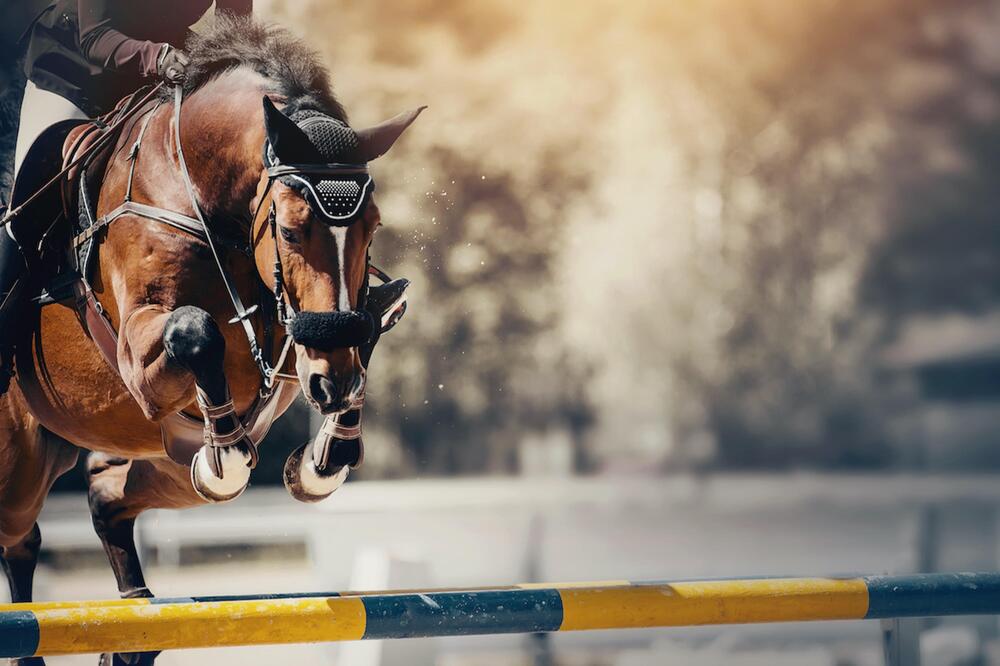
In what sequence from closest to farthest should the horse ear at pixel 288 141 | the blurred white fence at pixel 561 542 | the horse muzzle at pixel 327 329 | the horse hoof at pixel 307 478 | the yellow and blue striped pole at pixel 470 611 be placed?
the yellow and blue striped pole at pixel 470 611
the horse muzzle at pixel 327 329
the horse ear at pixel 288 141
the horse hoof at pixel 307 478
the blurred white fence at pixel 561 542

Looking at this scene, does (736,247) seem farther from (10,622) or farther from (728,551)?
(10,622)

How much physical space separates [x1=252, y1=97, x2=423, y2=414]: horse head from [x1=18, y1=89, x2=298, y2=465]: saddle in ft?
1.53

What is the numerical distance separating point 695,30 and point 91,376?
16.7 meters

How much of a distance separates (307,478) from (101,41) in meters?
1.25

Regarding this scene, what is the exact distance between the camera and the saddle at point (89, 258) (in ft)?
10.7

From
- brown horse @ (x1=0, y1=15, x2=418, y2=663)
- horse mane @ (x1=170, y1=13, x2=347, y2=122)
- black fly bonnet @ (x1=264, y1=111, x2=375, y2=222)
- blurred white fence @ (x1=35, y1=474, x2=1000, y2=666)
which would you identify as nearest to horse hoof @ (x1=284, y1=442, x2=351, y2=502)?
brown horse @ (x1=0, y1=15, x2=418, y2=663)

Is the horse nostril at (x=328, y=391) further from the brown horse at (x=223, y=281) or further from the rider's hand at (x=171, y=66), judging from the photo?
the rider's hand at (x=171, y=66)

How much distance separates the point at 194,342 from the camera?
Answer: 2.87m

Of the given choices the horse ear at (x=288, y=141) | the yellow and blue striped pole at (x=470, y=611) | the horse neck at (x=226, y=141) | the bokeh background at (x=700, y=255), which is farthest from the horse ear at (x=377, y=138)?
the bokeh background at (x=700, y=255)

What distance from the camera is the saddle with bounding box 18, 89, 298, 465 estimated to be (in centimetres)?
327

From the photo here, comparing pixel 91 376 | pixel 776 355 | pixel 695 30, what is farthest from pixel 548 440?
pixel 91 376

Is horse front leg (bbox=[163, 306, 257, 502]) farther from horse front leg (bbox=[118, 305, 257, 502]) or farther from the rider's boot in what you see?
the rider's boot

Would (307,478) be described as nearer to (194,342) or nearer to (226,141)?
(194,342)

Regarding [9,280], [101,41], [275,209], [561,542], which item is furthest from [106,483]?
[561,542]
